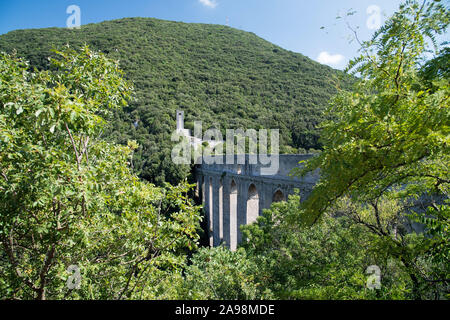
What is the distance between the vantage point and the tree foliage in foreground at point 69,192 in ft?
9.43

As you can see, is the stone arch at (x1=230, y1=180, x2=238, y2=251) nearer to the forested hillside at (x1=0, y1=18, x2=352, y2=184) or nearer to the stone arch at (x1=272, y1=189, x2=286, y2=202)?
the stone arch at (x1=272, y1=189, x2=286, y2=202)

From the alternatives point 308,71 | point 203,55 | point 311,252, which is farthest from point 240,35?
point 311,252

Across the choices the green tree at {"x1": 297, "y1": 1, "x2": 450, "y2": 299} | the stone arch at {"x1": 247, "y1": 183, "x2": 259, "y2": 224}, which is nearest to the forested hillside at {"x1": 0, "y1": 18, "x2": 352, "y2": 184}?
the stone arch at {"x1": 247, "y1": 183, "x2": 259, "y2": 224}

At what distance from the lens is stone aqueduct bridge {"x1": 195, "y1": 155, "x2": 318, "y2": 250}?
41.1ft

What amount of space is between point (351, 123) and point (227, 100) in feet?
171

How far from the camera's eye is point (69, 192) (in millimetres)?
2707

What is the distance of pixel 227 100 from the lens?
5397cm

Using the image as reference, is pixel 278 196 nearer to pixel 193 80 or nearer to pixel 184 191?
pixel 184 191

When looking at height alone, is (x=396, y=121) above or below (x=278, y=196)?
above

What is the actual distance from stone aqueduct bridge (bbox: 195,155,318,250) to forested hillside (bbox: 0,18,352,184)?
17.2 feet

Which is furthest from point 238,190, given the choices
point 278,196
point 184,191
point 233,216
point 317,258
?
point 184,191

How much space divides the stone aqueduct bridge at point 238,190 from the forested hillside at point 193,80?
5238 mm

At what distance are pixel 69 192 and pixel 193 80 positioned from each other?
63421mm

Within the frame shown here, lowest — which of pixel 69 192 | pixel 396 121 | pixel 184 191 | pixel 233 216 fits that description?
pixel 233 216
